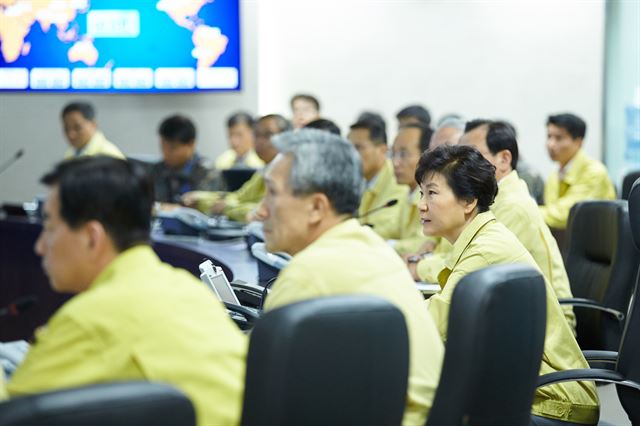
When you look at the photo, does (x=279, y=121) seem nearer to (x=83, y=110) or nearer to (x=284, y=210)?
(x=83, y=110)

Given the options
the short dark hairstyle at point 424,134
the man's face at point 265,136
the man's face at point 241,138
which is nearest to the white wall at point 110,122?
the man's face at point 241,138

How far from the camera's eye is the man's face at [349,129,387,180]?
5.01 metres

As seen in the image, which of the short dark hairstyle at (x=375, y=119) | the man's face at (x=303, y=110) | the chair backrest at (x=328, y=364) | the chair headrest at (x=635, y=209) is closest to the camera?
the chair backrest at (x=328, y=364)

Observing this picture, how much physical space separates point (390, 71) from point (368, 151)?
127 inches

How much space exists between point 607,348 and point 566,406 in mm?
1141

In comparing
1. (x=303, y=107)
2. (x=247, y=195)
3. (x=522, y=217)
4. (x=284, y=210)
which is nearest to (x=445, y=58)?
(x=303, y=107)

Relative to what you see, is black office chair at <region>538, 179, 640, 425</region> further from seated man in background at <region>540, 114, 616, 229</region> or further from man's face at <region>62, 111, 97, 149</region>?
man's face at <region>62, 111, 97, 149</region>

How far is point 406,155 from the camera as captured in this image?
468 cm

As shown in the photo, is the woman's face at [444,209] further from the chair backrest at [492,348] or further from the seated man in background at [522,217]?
the chair backrest at [492,348]

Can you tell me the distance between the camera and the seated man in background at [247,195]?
5.48 metres

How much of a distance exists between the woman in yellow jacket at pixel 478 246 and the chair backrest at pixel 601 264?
38.0 inches

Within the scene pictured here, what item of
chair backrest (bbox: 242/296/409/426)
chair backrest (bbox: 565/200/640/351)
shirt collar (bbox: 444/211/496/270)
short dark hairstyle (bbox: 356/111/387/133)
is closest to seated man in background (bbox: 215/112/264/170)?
short dark hairstyle (bbox: 356/111/387/133)

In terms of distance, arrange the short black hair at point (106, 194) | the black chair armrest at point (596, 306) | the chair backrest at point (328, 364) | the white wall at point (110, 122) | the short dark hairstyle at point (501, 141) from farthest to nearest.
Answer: the white wall at point (110, 122), the short dark hairstyle at point (501, 141), the black chair armrest at point (596, 306), the short black hair at point (106, 194), the chair backrest at point (328, 364)

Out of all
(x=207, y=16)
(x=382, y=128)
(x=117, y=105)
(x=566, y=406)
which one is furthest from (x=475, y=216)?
(x=117, y=105)
